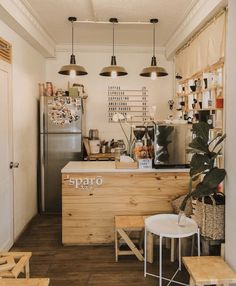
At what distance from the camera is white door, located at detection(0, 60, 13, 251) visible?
3.38 m

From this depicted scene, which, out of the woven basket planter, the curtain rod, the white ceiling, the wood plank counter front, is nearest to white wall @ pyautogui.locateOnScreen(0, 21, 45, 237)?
the white ceiling

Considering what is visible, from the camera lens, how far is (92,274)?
3.02 meters

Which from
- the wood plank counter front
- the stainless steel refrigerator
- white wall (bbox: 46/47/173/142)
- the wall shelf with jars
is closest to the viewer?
the wall shelf with jars

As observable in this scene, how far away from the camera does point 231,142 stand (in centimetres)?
217

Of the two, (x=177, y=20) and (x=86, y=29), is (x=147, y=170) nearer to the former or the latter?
(x=177, y=20)

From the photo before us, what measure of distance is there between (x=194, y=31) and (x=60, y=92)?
2.35 meters

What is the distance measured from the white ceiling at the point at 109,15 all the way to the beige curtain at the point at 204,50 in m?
0.36

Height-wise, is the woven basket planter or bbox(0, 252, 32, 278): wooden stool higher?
the woven basket planter

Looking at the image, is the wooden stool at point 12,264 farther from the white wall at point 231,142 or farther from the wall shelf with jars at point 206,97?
the wall shelf with jars at point 206,97

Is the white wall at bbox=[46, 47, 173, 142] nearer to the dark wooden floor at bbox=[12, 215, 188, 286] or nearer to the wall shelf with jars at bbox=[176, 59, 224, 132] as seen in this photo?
the wall shelf with jars at bbox=[176, 59, 224, 132]

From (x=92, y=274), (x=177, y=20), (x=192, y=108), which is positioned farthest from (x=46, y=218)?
(x=177, y=20)

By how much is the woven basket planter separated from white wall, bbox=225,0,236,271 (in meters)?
0.11

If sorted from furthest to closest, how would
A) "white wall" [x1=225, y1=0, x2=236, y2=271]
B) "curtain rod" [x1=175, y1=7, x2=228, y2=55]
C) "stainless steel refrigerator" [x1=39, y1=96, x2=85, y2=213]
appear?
"stainless steel refrigerator" [x1=39, y1=96, x2=85, y2=213] < "curtain rod" [x1=175, y1=7, x2=228, y2=55] < "white wall" [x1=225, y1=0, x2=236, y2=271]

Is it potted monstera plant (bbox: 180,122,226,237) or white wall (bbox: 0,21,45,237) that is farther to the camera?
white wall (bbox: 0,21,45,237)
